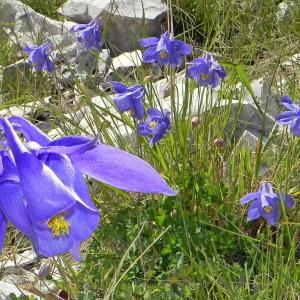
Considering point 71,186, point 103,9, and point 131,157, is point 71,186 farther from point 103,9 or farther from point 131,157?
point 103,9

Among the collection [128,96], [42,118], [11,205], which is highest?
[11,205]

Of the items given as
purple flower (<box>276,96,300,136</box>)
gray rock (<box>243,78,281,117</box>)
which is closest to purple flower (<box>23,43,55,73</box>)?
purple flower (<box>276,96,300,136</box>)

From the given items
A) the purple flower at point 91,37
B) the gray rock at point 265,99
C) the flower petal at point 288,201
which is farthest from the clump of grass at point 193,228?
the gray rock at point 265,99

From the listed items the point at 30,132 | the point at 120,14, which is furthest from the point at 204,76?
the point at 120,14

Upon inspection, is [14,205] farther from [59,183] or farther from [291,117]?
[291,117]

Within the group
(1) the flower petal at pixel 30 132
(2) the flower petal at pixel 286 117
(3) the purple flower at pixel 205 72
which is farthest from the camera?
(3) the purple flower at pixel 205 72

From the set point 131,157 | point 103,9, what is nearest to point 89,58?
point 103,9

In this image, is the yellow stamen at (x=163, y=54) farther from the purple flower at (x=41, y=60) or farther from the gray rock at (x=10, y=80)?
the gray rock at (x=10, y=80)
